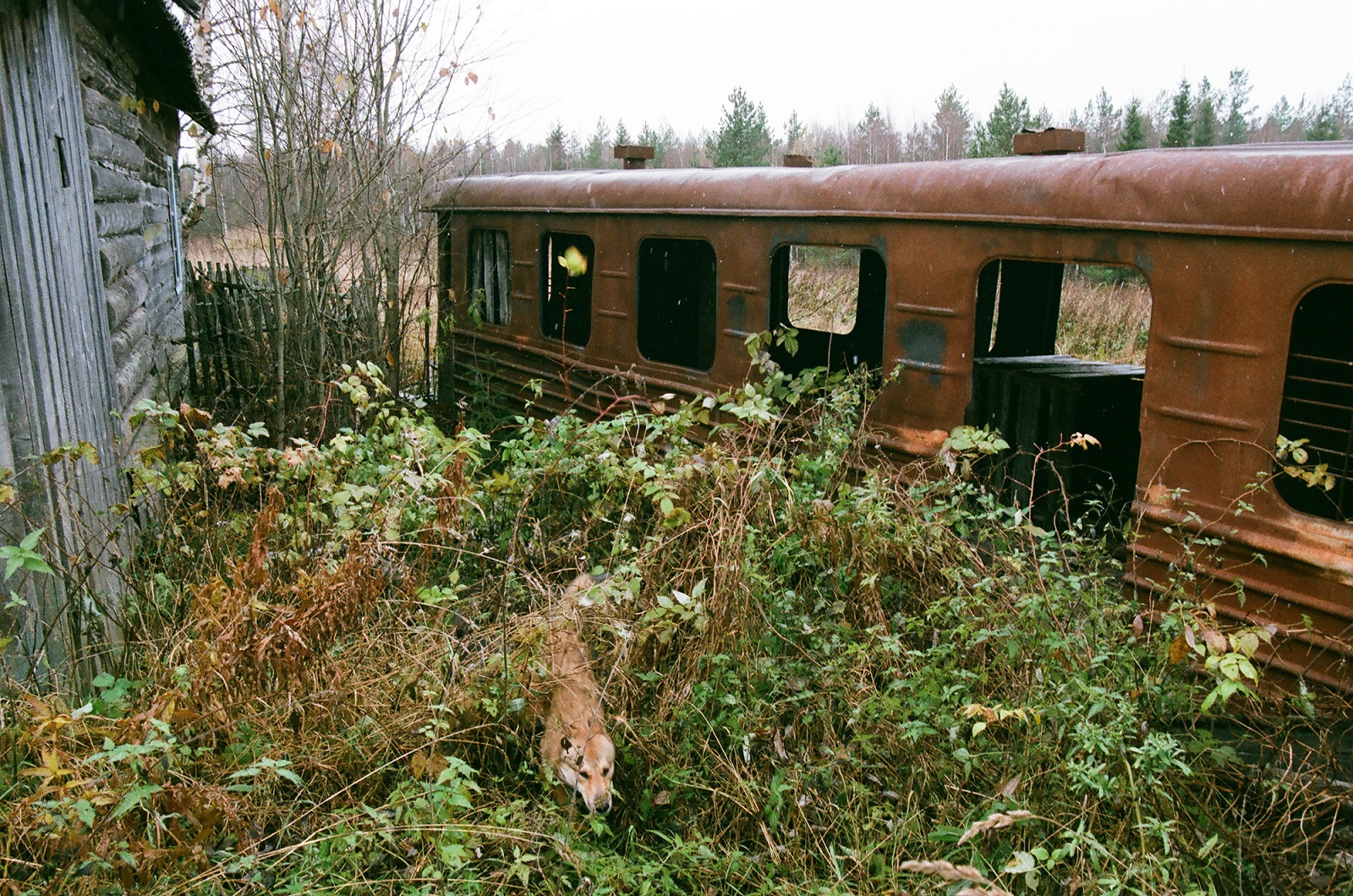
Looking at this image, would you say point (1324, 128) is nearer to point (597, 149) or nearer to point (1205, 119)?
point (1205, 119)

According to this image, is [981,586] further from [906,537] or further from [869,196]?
[869,196]

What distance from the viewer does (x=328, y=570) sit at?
4203 millimetres

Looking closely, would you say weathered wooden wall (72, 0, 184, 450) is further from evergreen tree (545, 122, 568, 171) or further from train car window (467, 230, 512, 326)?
evergreen tree (545, 122, 568, 171)

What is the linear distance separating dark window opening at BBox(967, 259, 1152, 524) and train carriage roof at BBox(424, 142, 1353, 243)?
20.8 inches

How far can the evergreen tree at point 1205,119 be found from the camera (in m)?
37.7

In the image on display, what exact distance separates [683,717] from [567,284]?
5592 mm

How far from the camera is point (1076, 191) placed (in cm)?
468

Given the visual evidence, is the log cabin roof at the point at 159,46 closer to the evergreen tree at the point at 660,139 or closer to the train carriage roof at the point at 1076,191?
the train carriage roof at the point at 1076,191

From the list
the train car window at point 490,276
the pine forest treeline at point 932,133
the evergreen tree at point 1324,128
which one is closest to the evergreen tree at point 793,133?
the pine forest treeline at point 932,133

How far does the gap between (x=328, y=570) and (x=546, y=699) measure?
111 centimetres

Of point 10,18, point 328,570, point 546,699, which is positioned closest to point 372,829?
point 546,699

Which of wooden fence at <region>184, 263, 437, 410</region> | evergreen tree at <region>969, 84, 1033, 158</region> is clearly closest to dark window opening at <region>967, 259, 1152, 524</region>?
wooden fence at <region>184, 263, 437, 410</region>

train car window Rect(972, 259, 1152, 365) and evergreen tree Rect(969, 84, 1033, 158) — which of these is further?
evergreen tree Rect(969, 84, 1033, 158)

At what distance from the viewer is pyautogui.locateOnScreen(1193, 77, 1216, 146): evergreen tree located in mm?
37688
